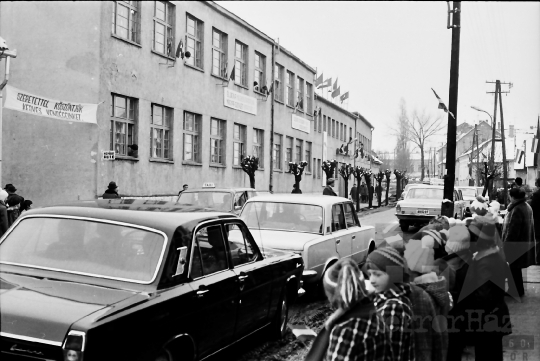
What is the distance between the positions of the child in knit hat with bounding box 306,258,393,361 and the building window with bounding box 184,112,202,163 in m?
20.6

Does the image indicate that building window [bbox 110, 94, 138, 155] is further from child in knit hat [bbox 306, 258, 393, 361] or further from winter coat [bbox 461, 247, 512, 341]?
child in knit hat [bbox 306, 258, 393, 361]

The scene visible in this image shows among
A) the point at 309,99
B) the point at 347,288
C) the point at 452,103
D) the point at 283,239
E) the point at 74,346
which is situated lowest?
the point at 74,346

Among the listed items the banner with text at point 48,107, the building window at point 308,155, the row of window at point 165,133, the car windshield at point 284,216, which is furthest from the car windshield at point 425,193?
the building window at point 308,155

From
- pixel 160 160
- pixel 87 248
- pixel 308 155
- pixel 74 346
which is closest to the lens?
pixel 74 346

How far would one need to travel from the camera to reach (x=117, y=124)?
18.8 meters

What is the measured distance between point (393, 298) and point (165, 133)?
19.3m

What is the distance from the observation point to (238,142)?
28.0m

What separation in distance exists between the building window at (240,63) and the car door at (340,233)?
18.4 metres

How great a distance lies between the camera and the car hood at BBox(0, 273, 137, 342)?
3.44 meters

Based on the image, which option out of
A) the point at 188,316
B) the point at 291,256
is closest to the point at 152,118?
the point at 291,256

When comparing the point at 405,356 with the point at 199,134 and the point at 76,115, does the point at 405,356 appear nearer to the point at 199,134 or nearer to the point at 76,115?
the point at 76,115

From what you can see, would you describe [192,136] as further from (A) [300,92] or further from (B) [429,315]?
(B) [429,315]

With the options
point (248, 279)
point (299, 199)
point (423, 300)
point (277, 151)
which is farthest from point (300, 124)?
point (423, 300)

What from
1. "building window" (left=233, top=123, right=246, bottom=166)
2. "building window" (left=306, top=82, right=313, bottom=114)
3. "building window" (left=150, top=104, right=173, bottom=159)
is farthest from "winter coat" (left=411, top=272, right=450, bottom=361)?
"building window" (left=306, top=82, right=313, bottom=114)
